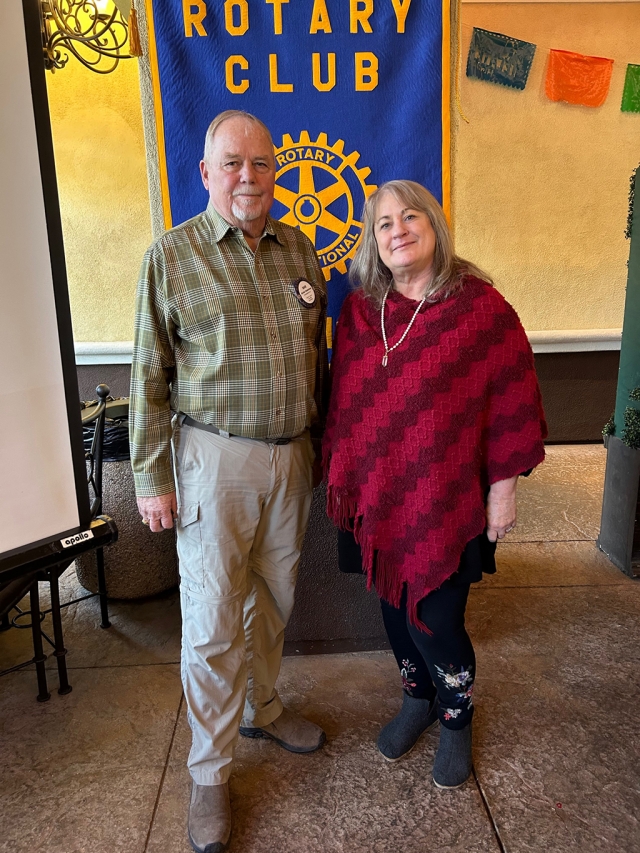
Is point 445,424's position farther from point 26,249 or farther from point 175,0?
point 175,0

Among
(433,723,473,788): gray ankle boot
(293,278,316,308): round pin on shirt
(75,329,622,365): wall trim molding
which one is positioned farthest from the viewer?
(75,329,622,365): wall trim molding

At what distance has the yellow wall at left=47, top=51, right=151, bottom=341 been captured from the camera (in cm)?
437

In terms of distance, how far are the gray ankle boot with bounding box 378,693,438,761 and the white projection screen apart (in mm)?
1094

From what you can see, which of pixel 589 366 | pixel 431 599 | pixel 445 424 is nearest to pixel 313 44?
pixel 445 424

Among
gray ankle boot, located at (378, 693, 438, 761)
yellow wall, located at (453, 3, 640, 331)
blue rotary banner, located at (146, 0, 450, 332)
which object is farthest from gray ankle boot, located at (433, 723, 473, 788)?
yellow wall, located at (453, 3, 640, 331)

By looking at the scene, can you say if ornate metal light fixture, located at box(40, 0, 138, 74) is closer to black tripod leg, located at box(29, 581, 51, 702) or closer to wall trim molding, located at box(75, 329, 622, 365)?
black tripod leg, located at box(29, 581, 51, 702)

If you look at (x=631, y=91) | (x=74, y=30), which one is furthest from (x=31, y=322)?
(x=631, y=91)

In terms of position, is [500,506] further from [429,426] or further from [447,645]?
[447,645]

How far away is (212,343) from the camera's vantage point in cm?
156

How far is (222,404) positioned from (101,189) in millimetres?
3578

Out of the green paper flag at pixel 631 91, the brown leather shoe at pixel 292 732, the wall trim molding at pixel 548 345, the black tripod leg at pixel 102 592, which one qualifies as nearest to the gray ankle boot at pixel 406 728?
the brown leather shoe at pixel 292 732

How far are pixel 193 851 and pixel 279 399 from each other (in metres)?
1.13

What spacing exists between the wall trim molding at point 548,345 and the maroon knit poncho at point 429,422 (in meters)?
3.31

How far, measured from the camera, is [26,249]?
4.76 ft
